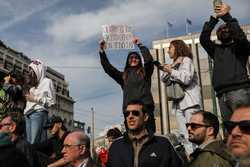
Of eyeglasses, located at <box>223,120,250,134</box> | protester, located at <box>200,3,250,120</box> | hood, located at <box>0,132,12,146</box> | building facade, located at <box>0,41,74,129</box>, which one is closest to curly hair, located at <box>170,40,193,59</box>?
protester, located at <box>200,3,250,120</box>

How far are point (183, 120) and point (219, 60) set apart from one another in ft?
3.84

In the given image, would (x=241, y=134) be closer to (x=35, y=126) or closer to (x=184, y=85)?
(x=184, y=85)

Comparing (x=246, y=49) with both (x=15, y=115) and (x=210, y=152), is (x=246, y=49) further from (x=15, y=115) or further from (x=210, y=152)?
(x=15, y=115)

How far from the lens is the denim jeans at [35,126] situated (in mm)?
6926

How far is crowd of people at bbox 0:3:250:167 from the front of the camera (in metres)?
4.73

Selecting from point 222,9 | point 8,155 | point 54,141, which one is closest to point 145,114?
point 8,155

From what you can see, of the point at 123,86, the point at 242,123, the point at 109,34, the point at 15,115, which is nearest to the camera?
the point at 242,123

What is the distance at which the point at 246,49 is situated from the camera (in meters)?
5.46

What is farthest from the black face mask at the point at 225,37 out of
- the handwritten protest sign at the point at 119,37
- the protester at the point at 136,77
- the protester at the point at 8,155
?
the protester at the point at 8,155

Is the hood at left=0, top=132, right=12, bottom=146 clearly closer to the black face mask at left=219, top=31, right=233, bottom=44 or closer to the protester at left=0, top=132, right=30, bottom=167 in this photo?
the protester at left=0, top=132, right=30, bottom=167

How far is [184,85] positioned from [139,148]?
1.75m

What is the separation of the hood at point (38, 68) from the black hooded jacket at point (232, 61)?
3.30m

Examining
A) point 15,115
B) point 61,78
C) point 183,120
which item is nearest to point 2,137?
point 15,115

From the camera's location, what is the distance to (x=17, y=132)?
19.6 ft
